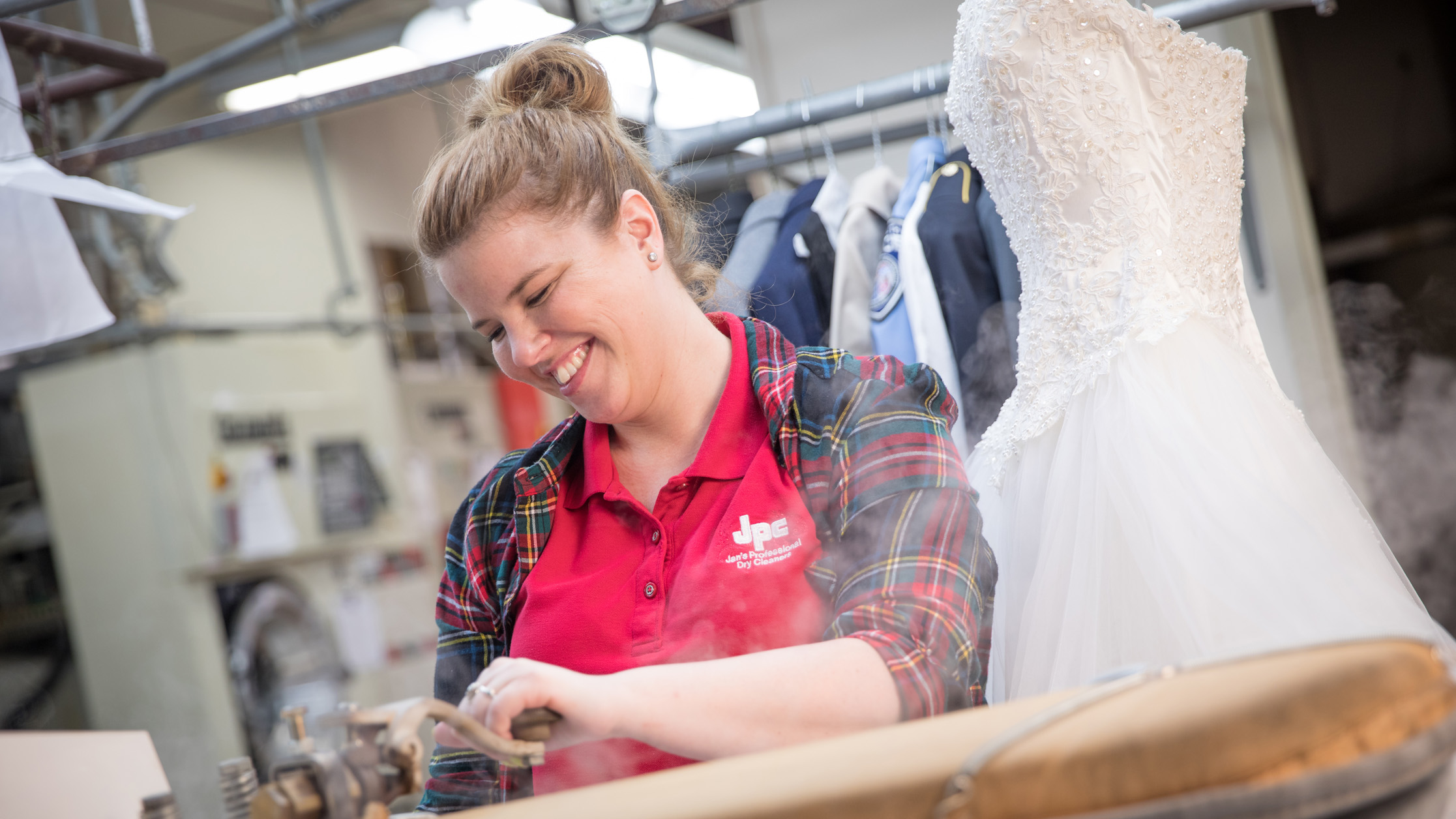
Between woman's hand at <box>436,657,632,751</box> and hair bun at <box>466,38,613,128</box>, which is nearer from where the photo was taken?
woman's hand at <box>436,657,632,751</box>

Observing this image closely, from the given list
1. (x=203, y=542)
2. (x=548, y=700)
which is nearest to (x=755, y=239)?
(x=548, y=700)

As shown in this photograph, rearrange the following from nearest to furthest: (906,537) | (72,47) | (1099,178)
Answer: (906,537) → (1099,178) → (72,47)

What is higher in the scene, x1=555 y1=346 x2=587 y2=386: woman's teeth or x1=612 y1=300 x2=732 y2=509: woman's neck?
x1=555 y1=346 x2=587 y2=386: woman's teeth

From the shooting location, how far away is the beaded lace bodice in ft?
3.48

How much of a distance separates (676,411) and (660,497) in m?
0.09

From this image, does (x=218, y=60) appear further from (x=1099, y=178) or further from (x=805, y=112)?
(x=1099, y=178)

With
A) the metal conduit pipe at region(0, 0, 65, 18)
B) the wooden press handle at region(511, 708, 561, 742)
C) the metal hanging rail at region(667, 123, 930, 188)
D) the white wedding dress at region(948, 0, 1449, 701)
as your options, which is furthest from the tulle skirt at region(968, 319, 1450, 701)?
the metal conduit pipe at region(0, 0, 65, 18)

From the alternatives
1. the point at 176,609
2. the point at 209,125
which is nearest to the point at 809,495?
the point at 209,125

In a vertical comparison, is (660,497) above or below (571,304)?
below

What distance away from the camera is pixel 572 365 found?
0.90 m

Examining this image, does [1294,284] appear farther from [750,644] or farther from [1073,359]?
[750,644]

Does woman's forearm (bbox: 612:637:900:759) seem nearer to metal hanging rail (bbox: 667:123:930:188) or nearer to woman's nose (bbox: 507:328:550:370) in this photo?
woman's nose (bbox: 507:328:550:370)

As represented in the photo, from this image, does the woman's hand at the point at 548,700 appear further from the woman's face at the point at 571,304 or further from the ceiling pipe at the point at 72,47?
the ceiling pipe at the point at 72,47

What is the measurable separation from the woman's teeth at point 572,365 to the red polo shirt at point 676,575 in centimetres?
11
